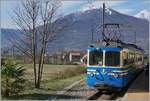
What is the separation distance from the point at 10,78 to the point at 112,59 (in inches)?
179

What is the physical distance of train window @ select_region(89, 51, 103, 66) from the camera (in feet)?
60.0

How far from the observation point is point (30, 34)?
1936cm

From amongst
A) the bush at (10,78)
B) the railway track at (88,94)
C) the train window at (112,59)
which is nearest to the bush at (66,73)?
the railway track at (88,94)

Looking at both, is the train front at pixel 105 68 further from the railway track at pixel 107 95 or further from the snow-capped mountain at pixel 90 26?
the snow-capped mountain at pixel 90 26

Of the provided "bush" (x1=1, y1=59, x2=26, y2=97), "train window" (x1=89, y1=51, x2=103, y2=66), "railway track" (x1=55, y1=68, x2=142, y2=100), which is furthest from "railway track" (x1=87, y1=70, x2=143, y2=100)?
"bush" (x1=1, y1=59, x2=26, y2=97)

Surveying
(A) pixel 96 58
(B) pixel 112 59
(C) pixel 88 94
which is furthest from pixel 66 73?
(B) pixel 112 59

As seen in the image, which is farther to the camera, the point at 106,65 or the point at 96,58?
the point at 96,58

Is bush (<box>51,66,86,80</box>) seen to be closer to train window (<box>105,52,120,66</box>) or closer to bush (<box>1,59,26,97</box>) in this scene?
train window (<box>105,52,120,66</box>)

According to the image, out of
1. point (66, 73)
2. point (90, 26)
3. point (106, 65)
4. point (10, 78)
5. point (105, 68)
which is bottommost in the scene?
point (66, 73)

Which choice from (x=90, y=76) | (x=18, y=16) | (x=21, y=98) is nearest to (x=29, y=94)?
(x=21, y=98)

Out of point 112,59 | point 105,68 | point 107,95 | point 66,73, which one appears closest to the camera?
point 105,68

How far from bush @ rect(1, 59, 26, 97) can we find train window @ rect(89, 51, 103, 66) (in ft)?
11.2

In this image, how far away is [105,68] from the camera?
18.1 metres

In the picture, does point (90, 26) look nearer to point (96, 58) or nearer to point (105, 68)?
point (96, 58)
